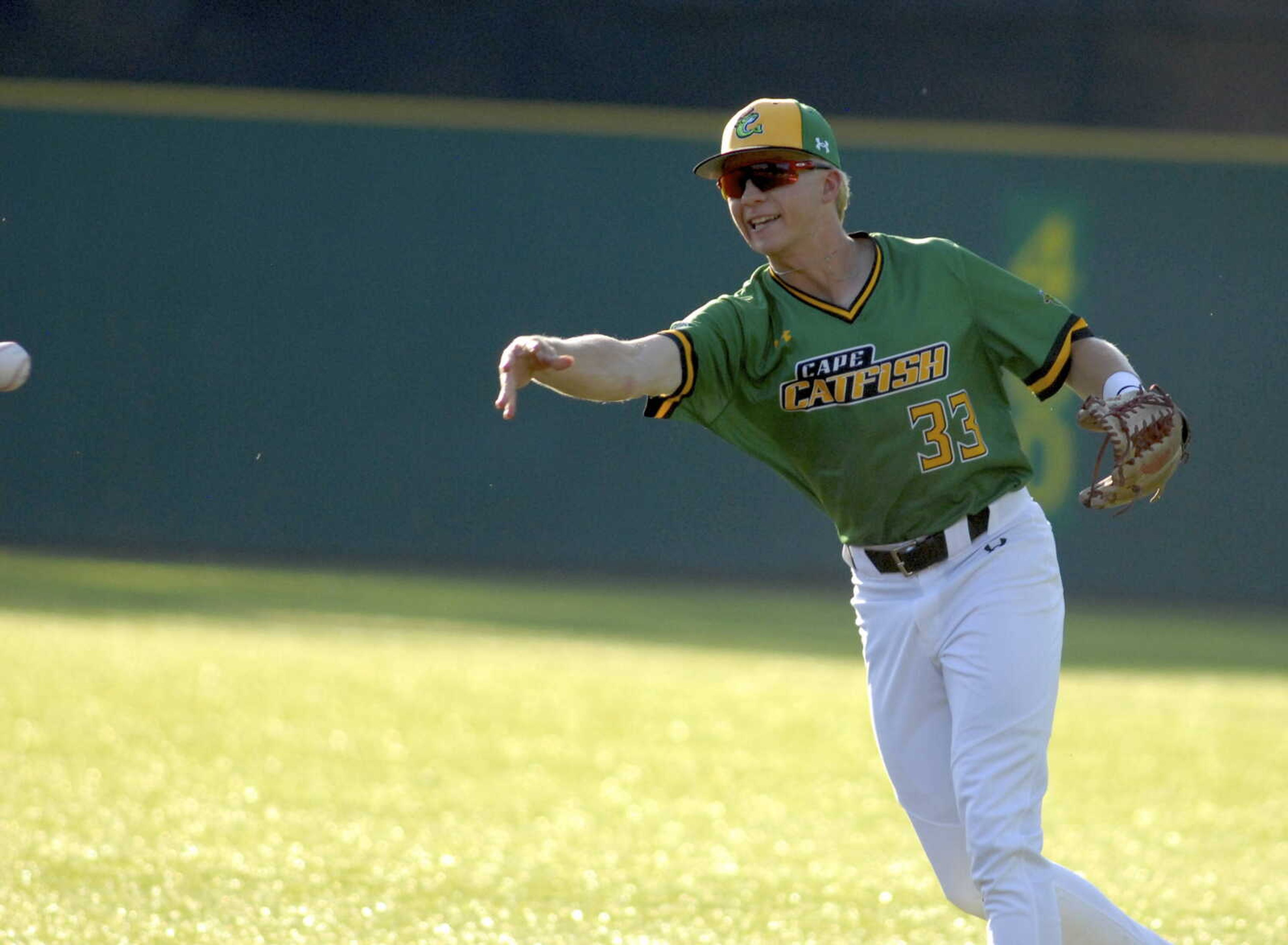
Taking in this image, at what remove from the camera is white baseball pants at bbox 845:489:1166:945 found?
3.57 meters

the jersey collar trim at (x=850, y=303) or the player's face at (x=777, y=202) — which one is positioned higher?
the player's face at (x=777, y=202)

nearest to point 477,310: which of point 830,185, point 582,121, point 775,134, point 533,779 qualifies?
point 582,121

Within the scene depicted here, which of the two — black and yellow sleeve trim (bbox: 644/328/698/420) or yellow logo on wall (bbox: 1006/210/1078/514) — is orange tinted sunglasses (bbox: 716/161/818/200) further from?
yellow logo on wall (bbox: 1006/210/1078/514)

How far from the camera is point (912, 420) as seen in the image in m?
3.88

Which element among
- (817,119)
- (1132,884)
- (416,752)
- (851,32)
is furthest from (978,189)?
(817,119)

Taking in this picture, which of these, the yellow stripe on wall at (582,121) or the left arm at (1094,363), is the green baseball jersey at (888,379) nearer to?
the left arm at (1094,363)

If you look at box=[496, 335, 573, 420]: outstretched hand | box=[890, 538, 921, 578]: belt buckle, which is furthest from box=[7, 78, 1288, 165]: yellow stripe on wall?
box=[496, 335, 573, 420]: outstretched hand

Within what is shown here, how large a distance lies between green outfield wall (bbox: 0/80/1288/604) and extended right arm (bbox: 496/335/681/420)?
417 inches

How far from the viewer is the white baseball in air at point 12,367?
398 cm

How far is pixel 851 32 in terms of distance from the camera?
13336mm

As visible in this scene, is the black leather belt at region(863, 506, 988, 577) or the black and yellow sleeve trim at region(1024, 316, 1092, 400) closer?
the black leather belt at region(863, 506, 988, 577)

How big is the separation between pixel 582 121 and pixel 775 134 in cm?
1099

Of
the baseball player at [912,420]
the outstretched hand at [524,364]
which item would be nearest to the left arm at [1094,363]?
the baseball player at [912,420]

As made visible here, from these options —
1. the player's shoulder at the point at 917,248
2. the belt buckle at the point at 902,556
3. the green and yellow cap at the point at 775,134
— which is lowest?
the belt buckle at the point at 902,556
